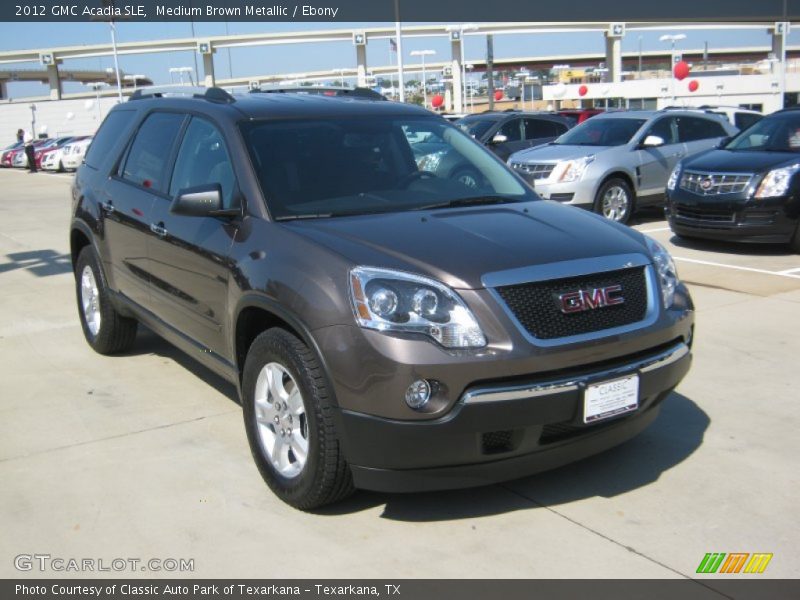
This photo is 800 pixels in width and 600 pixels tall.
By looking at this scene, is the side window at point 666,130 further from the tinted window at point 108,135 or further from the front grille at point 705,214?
the tinted window at point 108,135

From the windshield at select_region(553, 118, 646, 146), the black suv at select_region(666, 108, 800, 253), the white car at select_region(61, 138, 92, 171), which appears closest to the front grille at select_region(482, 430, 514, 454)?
the black suv at select_region(666, 108, 800, 253)

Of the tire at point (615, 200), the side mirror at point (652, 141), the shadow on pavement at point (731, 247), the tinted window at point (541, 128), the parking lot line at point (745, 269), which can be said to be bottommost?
the shadow on pavement at point (731, 247)

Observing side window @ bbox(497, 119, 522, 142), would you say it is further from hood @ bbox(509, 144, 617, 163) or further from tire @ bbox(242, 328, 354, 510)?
tire @ bbox(242, 328, 354, 510)

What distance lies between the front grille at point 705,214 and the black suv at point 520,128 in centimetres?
571

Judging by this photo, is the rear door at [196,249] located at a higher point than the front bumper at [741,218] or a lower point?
higher

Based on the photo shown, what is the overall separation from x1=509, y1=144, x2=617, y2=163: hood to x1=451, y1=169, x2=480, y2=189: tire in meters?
7.43

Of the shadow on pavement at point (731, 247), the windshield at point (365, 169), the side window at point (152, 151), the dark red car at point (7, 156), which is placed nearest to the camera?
the windshield at point (365, 169)

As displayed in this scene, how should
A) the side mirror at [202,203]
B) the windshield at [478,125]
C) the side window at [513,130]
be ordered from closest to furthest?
the side mirror at [202,203]
the side window at [513,130]
the windshield at [478,125]

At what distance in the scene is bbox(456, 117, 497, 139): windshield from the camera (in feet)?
53.1

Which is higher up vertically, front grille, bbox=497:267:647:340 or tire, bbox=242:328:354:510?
front grille, bbox=497:267:647:340

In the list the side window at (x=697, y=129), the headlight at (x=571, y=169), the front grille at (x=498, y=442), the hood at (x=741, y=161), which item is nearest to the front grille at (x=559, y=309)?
the front grille at (x=498, y=442)

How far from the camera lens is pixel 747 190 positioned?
9594 mm

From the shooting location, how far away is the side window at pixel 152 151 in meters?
5.20

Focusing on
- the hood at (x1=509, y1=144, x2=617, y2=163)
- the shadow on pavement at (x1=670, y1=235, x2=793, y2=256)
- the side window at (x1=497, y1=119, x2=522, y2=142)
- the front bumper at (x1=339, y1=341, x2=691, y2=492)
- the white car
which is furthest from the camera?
the white car
